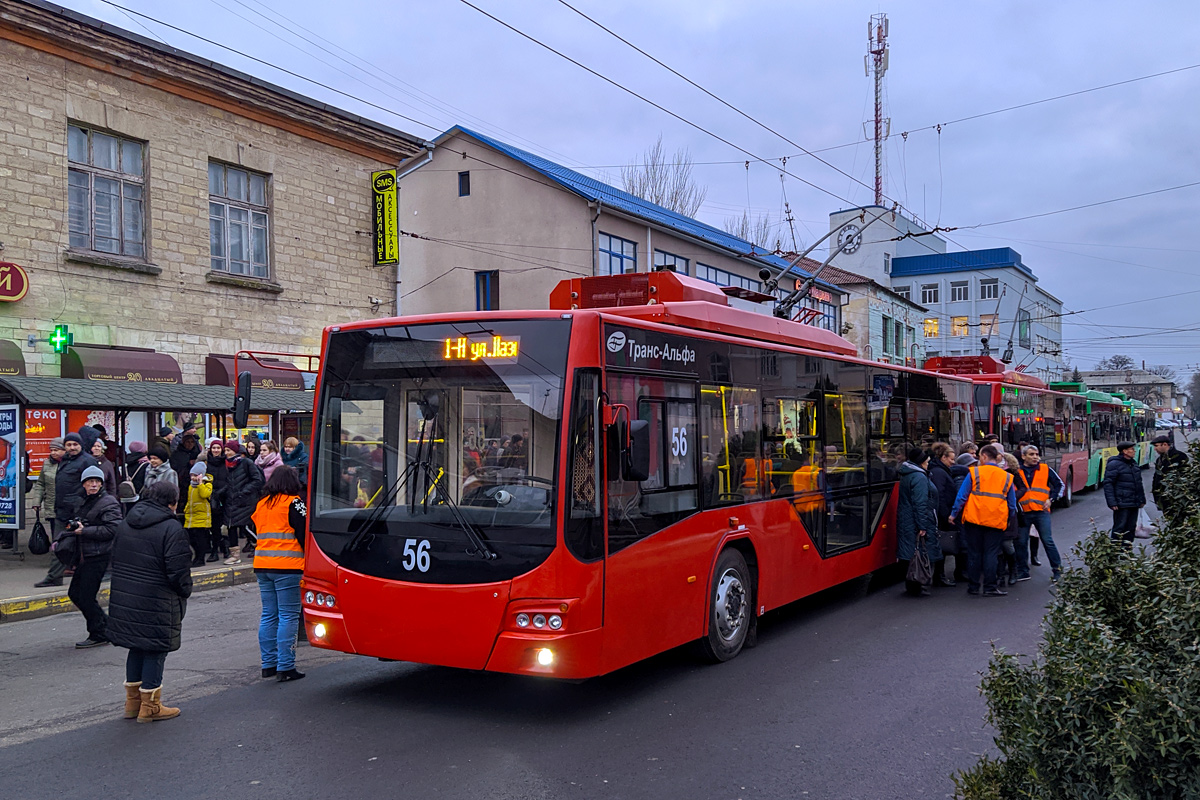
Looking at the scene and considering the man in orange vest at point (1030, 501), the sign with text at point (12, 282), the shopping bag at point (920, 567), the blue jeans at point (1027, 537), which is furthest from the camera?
the sign with text at point (12, 282)

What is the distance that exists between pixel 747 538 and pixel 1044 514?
216 inches

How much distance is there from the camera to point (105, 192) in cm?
1736

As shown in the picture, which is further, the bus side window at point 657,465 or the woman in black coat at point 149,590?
the bus side window at point 657,465

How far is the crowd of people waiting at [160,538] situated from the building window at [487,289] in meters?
20.4

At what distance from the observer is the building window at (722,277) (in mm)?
37156

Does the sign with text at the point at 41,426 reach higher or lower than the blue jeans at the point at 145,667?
higher

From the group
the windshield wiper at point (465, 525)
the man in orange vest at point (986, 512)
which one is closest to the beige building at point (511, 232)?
the man in orange vest at point (986, 512)

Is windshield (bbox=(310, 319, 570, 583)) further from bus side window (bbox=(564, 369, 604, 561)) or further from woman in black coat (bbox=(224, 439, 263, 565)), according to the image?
woman in black coat (bbox=(224, 439, 263, 565))

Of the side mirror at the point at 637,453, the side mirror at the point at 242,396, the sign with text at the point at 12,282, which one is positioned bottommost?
the side mirror at the point at 637,453

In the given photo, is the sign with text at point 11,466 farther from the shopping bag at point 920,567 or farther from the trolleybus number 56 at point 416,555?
the shopping bag at point 920,567

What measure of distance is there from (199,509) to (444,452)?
826cm

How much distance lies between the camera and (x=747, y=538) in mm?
8086

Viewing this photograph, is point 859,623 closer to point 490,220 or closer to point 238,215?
point 238,215

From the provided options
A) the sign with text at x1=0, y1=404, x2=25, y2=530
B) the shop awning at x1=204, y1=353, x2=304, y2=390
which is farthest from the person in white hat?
the shop awning at x1=204, y1=353, x2=304, y2=390
